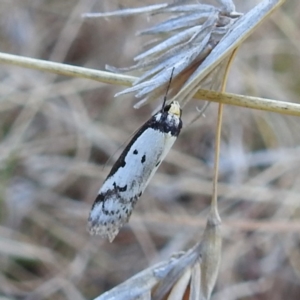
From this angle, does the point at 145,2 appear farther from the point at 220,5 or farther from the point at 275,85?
the point at 220,5

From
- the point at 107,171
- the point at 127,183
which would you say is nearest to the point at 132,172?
the point at 127,183

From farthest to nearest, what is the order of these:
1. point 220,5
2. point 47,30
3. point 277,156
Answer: point 47,30 < point 277,156 < point 220,5

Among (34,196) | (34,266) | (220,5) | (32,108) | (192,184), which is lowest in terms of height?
(34,266)

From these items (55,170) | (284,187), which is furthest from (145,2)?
(284,187)

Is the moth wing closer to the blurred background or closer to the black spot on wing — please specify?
the black spot on wing

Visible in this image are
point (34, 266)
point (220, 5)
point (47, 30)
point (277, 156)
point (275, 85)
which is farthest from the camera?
point (47, 30)

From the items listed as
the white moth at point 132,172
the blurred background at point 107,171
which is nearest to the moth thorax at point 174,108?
the white moth at point 132,172

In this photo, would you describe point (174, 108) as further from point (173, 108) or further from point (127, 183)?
point (127, 183)

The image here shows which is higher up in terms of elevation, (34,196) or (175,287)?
(175,287)
